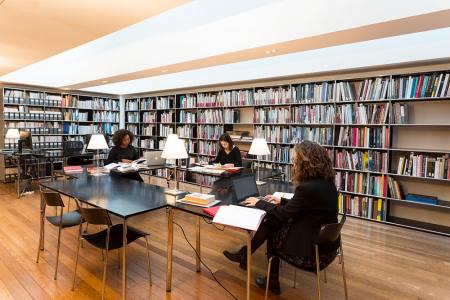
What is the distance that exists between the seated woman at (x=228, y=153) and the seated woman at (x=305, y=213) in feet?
7.54

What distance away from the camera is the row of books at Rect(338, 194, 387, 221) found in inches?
165

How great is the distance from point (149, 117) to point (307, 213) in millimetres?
6506

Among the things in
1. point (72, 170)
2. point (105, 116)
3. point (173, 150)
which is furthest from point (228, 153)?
point (105, 116)

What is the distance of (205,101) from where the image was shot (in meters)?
6.38

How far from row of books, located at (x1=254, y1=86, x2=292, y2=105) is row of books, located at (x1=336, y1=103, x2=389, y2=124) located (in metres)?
0.92

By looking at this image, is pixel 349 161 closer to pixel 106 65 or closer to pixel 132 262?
pixel 132 262

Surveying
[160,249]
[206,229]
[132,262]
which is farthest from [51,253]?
[206,229]

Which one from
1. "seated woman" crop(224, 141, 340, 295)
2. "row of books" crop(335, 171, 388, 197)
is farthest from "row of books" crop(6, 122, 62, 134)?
"row of books" crop(335, 171, 388, 197)

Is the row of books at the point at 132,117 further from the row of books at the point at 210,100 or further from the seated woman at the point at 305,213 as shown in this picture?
the seated woman at the point at 305,213

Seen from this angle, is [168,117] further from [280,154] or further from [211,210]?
[211,210]

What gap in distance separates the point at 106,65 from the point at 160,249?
4133 mm

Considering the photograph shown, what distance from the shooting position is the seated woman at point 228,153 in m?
4.58

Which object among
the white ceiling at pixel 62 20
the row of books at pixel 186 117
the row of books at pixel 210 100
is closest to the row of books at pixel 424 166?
the row of books at pixel 210 100

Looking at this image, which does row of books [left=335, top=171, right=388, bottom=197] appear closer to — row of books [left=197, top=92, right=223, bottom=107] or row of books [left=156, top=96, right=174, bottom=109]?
row of books [left=197, top=92, right=223, bottom=107]
